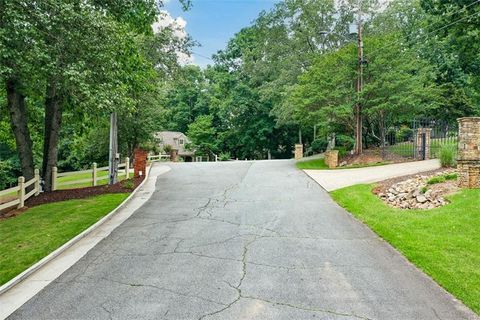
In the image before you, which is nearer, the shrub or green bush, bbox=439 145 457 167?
green bush, bbox=439 145 457 167

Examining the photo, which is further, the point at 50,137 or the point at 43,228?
the point at 50,137

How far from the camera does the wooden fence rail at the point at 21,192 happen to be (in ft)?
35.3

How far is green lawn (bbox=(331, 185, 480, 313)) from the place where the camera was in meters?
5.28

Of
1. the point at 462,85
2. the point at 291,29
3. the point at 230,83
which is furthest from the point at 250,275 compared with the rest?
the point at 230,83

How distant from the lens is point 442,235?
7.09 m

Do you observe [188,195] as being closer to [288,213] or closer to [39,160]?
[288,213]

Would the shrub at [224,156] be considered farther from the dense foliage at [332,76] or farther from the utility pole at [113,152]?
the utility pole at [113,152]

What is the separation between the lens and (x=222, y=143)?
45.8 metres

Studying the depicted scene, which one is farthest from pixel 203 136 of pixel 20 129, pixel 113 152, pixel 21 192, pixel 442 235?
pixel 442 235

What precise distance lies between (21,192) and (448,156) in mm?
14622

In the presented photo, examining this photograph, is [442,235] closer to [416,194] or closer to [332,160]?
[416,194]

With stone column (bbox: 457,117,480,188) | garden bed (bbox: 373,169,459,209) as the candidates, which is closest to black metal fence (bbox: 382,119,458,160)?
garden bed (bbox: 373,169,459,209)

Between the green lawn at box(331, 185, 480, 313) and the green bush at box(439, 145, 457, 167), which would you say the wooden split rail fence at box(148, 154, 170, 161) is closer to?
the green bush at box(439, 145, 457, 167)

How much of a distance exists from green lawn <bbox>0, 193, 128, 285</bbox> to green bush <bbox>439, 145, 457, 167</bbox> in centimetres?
1148
